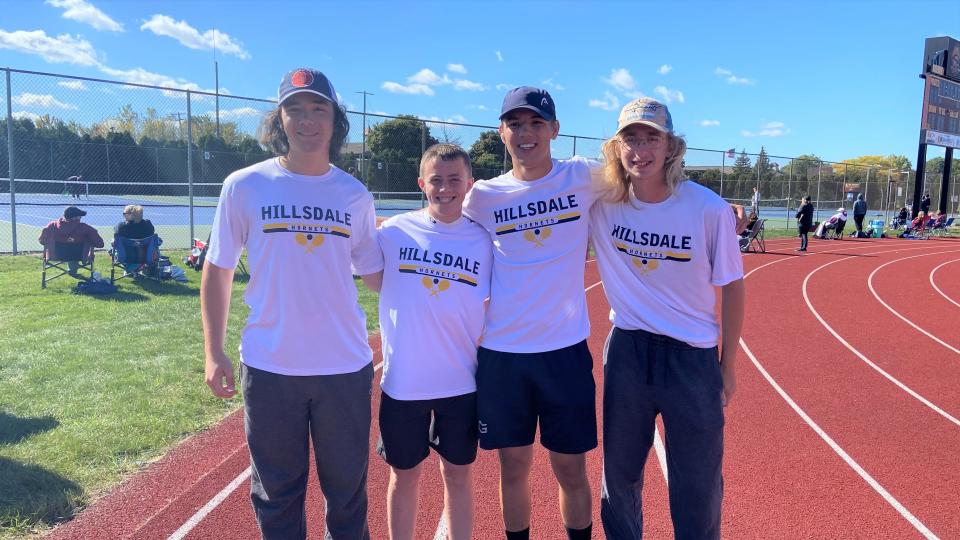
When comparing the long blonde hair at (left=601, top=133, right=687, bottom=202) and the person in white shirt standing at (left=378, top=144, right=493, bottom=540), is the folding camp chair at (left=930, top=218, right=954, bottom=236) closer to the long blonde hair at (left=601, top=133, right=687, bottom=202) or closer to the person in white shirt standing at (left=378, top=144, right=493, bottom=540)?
the long blonde hair at (left=601, top=133, right=687, bottom=202)

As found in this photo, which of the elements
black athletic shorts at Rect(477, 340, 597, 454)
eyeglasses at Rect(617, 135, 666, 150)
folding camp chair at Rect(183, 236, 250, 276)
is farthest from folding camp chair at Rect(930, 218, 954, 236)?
black athletic shorts at Rect(477, 340, 597, 454)

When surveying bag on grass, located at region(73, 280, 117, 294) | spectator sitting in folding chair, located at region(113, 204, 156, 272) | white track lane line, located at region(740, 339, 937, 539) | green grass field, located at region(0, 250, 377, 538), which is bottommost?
white track lane line, located at region(740, 339, 937, 539)

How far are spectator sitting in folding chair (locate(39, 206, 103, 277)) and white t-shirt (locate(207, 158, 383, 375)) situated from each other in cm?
786

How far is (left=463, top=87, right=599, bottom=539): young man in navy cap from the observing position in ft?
8.13

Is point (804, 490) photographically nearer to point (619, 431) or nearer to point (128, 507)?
point (619, 431)

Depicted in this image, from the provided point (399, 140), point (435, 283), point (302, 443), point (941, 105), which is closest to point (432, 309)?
point (435, 283)

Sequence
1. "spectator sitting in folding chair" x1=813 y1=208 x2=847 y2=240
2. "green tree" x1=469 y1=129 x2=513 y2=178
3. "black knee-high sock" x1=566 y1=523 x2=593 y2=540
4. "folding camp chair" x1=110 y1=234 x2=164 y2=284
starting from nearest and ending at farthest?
"black knee-high sock" x1=566 y1=523 x2=593 y2=540 → "folding camp chair" x1=110 y1=234 x2=164 y2=284 → "green tree" x1=469 y1=129 x2=513 y2=178 → "spectator sitting in folding chair" x1=813 y1=208 x2=847 y2=240

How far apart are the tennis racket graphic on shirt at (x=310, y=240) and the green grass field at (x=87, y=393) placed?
221 cm

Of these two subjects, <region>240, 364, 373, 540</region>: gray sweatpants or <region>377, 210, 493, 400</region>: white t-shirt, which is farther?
<region>377, 210, 493, 400</region>: white t-shirt

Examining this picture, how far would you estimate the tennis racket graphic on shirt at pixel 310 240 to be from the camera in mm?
2168

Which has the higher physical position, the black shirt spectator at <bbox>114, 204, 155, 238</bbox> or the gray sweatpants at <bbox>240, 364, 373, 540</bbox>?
the black shirt spectator at <bbox>114, 204, 155, 238</bbox>

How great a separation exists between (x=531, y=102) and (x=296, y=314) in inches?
51.0

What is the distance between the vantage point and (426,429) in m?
2.53

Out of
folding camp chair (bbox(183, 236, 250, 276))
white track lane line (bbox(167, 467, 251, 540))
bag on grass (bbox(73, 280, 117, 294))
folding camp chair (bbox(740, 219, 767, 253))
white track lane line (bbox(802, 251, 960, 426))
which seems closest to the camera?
white track lane line (bbox(167, 467, 251, 540))
